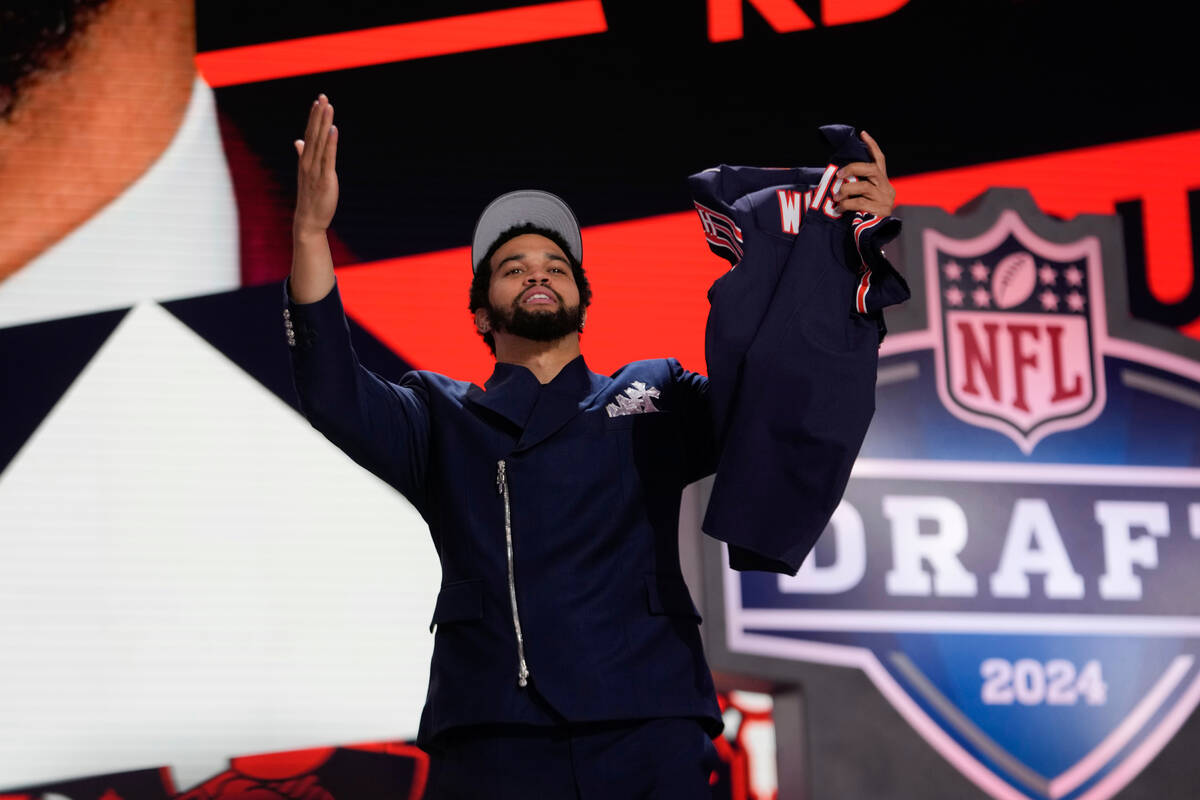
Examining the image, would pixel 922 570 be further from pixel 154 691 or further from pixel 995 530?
pixel 154 691

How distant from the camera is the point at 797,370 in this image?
1661 millimetres

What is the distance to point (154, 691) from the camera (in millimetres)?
2809

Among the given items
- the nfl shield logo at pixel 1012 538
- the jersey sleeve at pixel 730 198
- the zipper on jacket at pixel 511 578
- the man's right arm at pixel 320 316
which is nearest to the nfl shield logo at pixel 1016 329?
the nfl shield logo at pixel 1012 538

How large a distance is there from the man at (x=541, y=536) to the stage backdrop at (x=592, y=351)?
124 centimetres

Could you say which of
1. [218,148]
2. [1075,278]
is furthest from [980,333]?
[218,148]

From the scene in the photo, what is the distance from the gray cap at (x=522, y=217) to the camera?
6.48 feet

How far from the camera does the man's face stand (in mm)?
1817

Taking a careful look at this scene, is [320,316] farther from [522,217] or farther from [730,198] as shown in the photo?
[730,198]

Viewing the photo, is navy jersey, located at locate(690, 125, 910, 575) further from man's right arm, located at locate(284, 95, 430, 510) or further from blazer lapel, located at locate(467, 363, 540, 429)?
man's right arm, located at locate(284, 95, 430, 510)

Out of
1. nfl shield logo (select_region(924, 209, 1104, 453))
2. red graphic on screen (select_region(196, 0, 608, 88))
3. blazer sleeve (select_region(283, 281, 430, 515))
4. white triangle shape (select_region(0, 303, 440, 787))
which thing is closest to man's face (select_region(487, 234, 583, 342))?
blazer sleeve (select_region(283, 281, 430, 515))

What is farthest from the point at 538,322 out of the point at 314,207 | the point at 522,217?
the point at 314,207

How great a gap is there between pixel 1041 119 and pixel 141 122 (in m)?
2.22

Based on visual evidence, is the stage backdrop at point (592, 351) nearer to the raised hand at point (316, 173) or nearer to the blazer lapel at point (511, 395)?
the blazer lapel at point (511, 395)

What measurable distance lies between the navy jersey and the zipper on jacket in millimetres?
244
